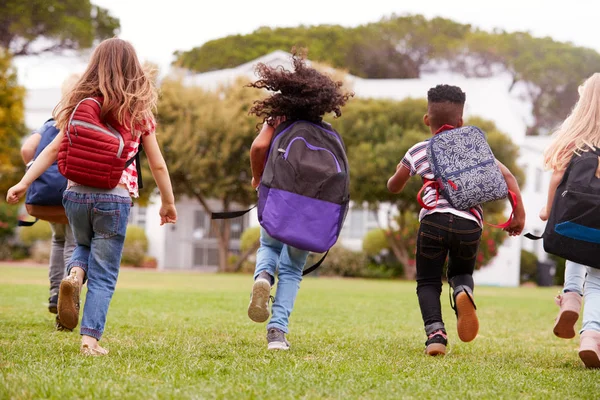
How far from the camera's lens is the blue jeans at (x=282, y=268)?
5043 mm

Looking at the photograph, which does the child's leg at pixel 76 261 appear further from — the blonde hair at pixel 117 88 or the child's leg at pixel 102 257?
the blonde hair at pixel 117 88

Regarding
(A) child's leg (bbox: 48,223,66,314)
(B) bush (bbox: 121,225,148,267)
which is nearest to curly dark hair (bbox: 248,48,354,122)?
(A) child's leg (bbox: 48,223,66,314)

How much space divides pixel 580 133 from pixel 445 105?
0.91 m

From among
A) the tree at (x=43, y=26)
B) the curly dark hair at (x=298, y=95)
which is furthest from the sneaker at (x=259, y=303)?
the tree at (x=43, y=26)

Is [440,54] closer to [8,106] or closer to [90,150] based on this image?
[8,106]

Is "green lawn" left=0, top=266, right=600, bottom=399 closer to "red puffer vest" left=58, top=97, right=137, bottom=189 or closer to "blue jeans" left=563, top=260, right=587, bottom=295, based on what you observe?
"blue jeans" left=563, top=260, right=587, bottom=295

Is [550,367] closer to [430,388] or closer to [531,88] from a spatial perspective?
[430,388]

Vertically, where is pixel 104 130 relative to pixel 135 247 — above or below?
above

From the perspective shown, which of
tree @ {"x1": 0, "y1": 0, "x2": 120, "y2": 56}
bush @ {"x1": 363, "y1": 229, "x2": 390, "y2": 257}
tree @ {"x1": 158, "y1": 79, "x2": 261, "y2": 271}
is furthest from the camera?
tree @ {"x1": 0, "y1": 0, "x2": 120, "y2": 56}

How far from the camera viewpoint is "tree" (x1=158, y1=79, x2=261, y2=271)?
961 inches

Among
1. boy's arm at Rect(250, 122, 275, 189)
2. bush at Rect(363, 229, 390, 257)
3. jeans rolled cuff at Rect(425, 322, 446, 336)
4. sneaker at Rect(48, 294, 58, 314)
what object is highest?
boy's arm at Rect(250, 122, 275, 189)

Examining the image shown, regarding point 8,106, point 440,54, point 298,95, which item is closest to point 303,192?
point 298,95

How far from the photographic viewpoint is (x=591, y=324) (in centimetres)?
490

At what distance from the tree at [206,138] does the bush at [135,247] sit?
5.29m
